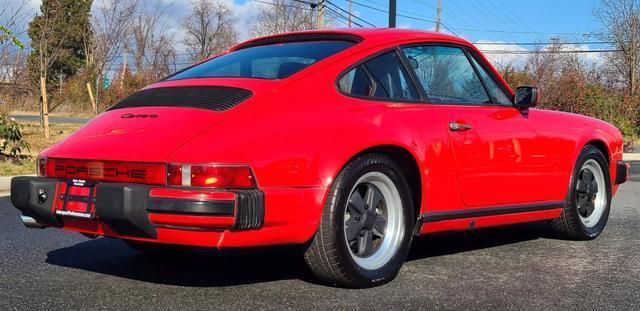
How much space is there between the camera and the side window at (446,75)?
4133 millimetres

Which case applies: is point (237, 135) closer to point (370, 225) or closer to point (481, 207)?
point (370, 225)

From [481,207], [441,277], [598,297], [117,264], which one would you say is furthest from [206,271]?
[598,297]

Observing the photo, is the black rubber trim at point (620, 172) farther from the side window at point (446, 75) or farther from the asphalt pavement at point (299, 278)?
the side window at point (446, 75)

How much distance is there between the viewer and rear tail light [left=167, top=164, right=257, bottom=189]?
2914 millimetres

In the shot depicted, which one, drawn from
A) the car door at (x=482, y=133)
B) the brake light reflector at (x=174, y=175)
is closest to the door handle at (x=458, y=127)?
the car door at (x=482, y=133)

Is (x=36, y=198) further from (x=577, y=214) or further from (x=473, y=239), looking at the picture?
(x=577, y=214)

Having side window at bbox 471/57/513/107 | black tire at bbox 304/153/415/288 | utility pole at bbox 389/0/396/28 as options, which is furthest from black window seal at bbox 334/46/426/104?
utility pole at bbox 389/0/396/28

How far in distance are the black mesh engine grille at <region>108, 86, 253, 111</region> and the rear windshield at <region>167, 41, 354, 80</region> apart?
0.28 metres

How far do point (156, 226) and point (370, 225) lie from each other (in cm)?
120

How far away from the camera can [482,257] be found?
445 cm

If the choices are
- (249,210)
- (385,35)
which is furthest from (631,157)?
(249,210)

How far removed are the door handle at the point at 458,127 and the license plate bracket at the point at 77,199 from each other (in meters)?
2.08

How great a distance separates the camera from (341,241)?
3266 mm

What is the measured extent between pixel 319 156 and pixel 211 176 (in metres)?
0.56
